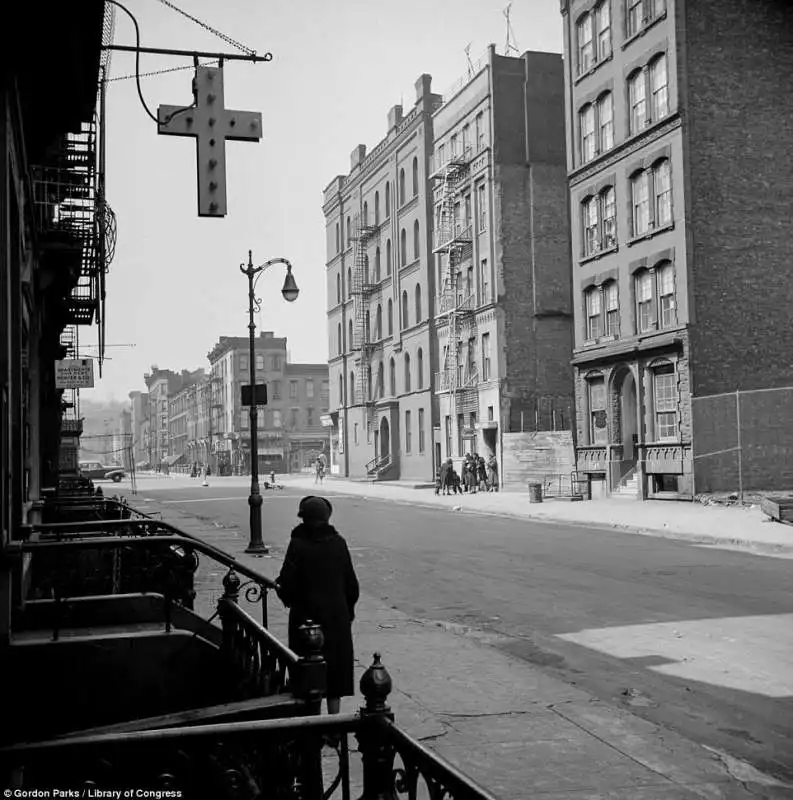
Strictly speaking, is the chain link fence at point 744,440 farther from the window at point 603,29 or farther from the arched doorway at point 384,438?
the arched doorway at point 384,438

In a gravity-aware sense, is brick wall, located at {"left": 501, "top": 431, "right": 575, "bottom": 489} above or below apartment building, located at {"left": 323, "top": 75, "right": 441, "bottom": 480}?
below

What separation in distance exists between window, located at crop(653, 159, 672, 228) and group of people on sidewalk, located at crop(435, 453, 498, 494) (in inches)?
596

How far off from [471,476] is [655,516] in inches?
703

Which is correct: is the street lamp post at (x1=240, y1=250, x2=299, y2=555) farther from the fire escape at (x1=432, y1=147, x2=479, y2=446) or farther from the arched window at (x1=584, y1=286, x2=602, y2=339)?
the fire escape at (x1=432, y1=147, x2=479, y2=446)

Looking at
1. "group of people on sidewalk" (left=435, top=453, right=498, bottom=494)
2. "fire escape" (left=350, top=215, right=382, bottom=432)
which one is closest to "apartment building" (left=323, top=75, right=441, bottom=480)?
"fire escape" (left=350, top=215, right=382, bottom=432)

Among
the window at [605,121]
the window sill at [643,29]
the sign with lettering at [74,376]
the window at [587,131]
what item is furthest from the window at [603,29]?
the sign with lettering at [74,376]

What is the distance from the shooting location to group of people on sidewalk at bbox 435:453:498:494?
42.3m

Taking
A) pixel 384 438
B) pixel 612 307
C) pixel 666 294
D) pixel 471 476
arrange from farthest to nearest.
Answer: pixel 384 438 → pixel 471 476 → pixel 612 307 → pixel 666 294

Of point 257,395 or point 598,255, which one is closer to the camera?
point 257,395

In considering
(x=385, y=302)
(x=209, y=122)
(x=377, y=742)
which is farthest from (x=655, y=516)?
(x=385, y=302)

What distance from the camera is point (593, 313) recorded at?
3659cm

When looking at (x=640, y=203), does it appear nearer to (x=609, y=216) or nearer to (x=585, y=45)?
(x=609, y=216)

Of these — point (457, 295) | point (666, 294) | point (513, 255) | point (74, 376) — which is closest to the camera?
point (74, 376)

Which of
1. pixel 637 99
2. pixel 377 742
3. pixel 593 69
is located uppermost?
pixel 593 69
